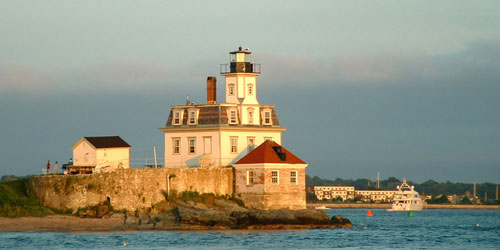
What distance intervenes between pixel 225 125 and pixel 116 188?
861 centimetres

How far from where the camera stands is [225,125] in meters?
64.4

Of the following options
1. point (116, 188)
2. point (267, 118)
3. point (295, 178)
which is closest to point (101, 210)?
point (116, 188)

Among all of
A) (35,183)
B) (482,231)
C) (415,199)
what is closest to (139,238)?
(35,183)

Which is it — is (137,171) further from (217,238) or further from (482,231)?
(482,231)

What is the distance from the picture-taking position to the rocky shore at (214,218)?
58.3m

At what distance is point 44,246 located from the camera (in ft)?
163

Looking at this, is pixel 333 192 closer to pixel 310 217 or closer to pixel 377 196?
pixel 377 196

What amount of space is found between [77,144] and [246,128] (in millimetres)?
10613

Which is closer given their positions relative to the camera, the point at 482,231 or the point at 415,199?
the point at 482,231

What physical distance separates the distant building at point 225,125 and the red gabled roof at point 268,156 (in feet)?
7.78

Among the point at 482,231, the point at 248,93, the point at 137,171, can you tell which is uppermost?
the point at 248,93

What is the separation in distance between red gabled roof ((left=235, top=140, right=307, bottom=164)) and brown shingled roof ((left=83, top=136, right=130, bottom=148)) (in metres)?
7.82

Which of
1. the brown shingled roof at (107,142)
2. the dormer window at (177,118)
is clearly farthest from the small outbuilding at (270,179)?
the brown shingled roof at (107,142)

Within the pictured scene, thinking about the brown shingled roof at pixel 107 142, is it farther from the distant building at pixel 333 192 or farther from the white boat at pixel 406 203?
the distant building at pixel 333 192
